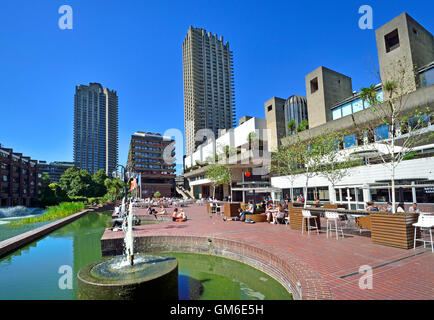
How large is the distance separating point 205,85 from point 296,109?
90.2 metres

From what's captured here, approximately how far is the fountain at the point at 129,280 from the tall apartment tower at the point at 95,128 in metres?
184

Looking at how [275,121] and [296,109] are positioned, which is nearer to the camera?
[296,109]

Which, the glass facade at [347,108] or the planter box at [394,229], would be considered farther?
the glass facade at [347,108]

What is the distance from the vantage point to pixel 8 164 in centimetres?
4991

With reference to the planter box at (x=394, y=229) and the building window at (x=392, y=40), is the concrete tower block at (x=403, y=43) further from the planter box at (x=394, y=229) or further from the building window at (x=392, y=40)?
the planter box at (x=394, y=229)

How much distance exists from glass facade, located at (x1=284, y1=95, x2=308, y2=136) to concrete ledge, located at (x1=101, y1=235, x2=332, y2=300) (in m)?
34.6

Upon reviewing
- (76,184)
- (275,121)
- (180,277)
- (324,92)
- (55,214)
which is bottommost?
(180,277)

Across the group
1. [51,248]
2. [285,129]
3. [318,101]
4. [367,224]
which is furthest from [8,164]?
[367,224]

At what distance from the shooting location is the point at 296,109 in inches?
1594

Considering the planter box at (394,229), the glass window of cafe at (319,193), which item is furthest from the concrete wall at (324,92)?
the planter box at (394,229)

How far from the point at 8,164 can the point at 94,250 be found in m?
55.8

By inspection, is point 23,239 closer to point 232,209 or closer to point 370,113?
point 232,209

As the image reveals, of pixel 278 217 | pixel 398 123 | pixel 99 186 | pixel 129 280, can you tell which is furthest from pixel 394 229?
pixel 99 186

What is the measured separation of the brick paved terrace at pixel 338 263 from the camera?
3930 mm
